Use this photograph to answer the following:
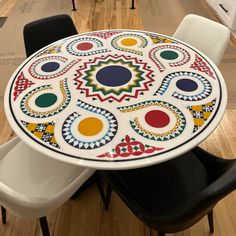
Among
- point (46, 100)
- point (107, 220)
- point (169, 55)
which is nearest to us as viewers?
point (46, 100)

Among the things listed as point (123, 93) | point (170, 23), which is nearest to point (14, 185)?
point (123, 93)

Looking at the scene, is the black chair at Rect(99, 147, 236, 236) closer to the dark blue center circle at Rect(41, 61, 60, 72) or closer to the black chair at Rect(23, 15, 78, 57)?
the dark blue center circle at Rect(41, 61, 60, 72)

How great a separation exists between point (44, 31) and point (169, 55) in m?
0.89

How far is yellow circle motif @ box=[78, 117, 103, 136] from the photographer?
108 cm

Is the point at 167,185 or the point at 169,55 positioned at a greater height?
the point at 169,55

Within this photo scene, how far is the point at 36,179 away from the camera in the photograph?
1.29 m

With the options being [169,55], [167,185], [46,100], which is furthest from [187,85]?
[46,100]

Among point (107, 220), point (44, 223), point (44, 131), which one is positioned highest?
point (44, 131)

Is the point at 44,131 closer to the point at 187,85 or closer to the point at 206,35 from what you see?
the point at 187,85

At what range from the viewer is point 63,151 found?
1.02m

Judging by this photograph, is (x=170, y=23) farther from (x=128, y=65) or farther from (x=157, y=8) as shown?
(x=128, y=65)

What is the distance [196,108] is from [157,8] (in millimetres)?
3246

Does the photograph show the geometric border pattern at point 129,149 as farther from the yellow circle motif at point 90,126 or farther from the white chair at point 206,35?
the white chair at point 206,35

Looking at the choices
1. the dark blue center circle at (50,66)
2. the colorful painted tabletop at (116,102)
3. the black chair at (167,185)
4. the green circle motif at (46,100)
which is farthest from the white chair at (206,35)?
the green circle motif at (46,100)
